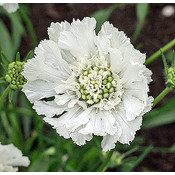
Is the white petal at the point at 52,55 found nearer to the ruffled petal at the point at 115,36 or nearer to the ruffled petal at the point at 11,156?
the ruffled petal at the point at 115,36

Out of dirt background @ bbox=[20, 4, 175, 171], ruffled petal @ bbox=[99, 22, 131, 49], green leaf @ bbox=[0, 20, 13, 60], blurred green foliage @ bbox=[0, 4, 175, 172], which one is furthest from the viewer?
dirt background @ bbox=[20, 4, 175, 171]

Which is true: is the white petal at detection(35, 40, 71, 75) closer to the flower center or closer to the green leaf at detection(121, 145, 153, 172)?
the flower center

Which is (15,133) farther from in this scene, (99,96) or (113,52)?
(113,52)

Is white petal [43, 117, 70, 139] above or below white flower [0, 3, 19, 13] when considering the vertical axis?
below

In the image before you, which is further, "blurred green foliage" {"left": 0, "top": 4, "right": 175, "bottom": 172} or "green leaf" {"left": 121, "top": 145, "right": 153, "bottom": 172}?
"blurred green foliage" {"left": 0, "top": 4, "right": 175, "bottom": 172}

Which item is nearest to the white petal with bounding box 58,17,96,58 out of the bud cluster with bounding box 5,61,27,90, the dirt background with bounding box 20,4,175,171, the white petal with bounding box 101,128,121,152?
the bud cluster with bounding box 5,61,27,90

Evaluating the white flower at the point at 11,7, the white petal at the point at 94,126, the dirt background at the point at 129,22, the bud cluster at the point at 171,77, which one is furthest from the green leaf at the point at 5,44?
the bud cluster at the point at 171,77
